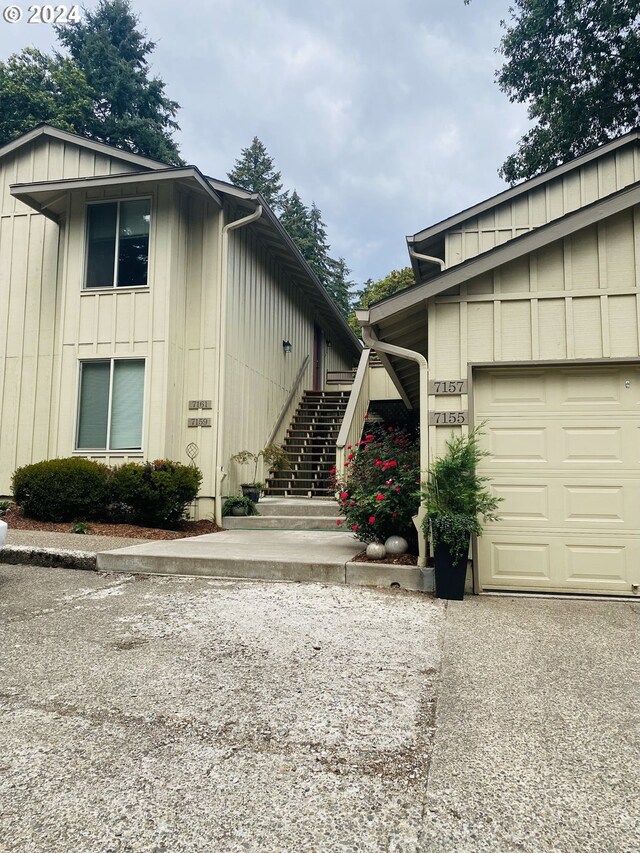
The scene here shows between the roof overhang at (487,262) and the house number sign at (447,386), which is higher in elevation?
the roof overhang at (487,262)

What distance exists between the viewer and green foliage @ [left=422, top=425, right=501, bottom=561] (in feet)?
16.2

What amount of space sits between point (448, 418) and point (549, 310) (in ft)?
4.62

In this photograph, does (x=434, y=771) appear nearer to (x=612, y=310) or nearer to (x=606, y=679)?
(x=606, y=679)

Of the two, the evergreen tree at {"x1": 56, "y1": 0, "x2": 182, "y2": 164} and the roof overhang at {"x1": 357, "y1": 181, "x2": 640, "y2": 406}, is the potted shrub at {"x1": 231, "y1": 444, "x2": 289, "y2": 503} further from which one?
the evergreen tree at {"x1": 56, "y1": 0, "x2": 182, "y2": 164}

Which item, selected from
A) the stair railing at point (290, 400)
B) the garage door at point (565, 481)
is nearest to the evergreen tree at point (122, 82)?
the stair railing at point (290, 400)

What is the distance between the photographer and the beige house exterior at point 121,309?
8.98 metres

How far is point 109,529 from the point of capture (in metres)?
7.77

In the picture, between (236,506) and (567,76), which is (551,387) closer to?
(236,506)

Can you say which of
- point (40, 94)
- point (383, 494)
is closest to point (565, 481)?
point (383, 494)

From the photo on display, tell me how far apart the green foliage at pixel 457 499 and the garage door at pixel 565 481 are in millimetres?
271

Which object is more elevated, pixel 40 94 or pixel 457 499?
pixel 40 94

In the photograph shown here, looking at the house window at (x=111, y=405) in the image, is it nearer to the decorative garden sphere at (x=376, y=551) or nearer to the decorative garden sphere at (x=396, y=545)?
the decorative garden sphere at (x=376, y=551)

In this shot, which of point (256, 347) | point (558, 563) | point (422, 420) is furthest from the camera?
point (256, 347)

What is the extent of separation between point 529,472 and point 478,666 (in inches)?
98.7
